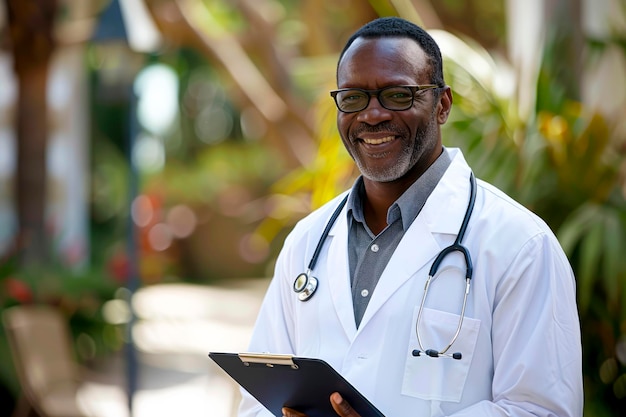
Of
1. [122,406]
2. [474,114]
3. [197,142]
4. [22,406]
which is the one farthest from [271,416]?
[197,142]

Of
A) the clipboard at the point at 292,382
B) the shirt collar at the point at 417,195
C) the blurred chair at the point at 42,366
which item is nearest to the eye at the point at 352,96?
the shirt collar at the point at 417,195

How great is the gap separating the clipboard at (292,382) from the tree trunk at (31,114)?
5.78m

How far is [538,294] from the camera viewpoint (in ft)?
6.39

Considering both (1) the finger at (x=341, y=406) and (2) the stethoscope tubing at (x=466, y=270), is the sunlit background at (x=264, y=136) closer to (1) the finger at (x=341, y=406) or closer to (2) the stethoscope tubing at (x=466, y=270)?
(2) the stethoscope tubing at (x=466, y=270)

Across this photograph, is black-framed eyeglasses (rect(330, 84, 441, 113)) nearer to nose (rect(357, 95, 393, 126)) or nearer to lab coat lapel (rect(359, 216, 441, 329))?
nose (rect(357, 95, 393, 126))

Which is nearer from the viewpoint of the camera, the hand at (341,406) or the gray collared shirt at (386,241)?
the hand at (341,406)

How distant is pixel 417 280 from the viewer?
2.08m

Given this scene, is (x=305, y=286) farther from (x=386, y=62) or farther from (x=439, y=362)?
(x=386, y=62)

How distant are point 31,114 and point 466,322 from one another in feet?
21.3

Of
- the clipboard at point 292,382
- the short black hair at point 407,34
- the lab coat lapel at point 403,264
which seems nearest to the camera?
the clipboard at point 292,382

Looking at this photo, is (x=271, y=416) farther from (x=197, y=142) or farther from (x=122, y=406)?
(x=197, y=142)

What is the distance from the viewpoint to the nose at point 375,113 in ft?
6.98

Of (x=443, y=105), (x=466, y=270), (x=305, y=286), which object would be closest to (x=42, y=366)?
(x=305, y=286)

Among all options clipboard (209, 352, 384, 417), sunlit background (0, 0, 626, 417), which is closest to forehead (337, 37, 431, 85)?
clipboard (209, 352, 384, 417)
